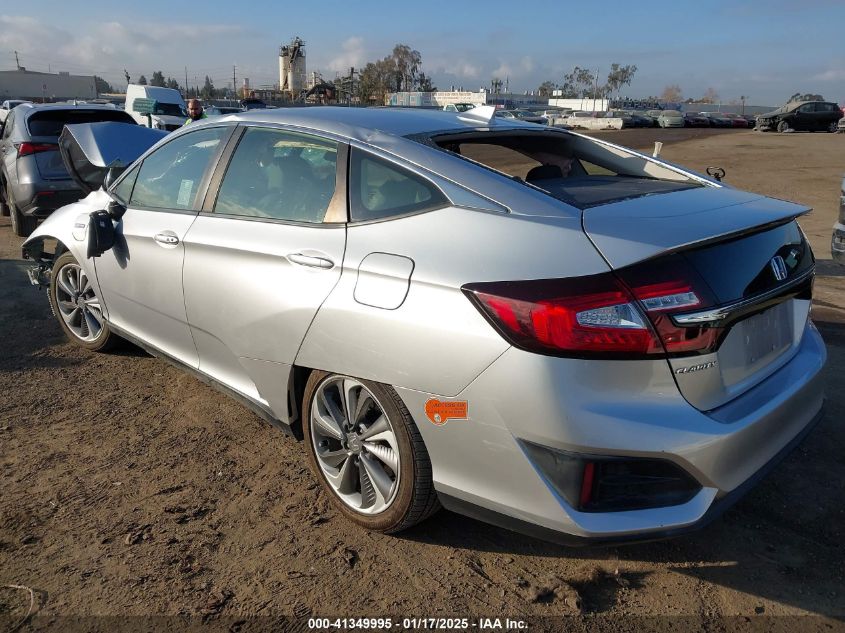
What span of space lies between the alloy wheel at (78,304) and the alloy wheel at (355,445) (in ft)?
7.74

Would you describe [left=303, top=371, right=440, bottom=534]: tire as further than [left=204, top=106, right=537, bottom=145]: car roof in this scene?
No

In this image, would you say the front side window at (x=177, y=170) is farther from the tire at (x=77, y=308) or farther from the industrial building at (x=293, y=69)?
the industrial building at (x=293, y=69)

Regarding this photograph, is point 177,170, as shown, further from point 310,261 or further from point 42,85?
point 42,85

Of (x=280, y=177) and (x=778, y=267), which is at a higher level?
(x=280, y=177)

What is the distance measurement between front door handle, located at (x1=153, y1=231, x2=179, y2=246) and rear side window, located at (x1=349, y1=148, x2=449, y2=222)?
1200 mm

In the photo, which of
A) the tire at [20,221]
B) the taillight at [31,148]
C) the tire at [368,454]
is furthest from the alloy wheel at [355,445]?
the tire at [20,221]

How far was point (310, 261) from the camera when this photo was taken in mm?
2701

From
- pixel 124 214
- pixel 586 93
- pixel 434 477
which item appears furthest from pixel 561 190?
pixel 586 93

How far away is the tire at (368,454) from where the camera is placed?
8.07ft

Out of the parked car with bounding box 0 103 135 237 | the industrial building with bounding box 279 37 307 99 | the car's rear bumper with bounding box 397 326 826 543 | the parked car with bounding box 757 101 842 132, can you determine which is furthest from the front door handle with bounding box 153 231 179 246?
the industrial building with bounding box 279 37 307 99

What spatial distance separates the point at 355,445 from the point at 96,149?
415cm

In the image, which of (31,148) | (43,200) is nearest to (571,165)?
(43,200)

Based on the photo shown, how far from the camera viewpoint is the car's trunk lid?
2104mm

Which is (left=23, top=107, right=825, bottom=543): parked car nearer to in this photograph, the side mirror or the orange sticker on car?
the orange sticker on car
